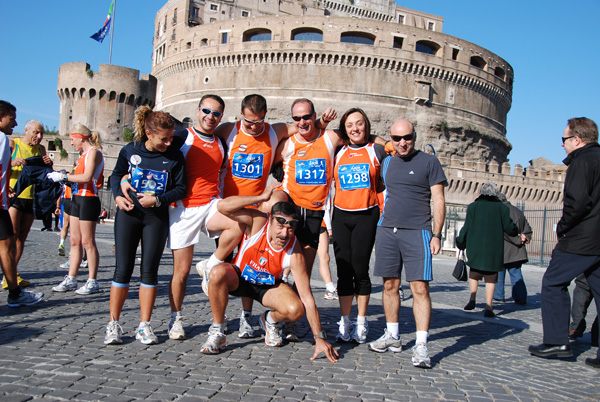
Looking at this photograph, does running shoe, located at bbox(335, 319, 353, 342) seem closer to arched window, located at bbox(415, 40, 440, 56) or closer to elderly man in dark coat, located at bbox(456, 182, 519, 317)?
elderly man in dark coat, located at bbox(456, 182, 519, 317)

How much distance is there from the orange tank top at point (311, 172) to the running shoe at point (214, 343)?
3.99 ft

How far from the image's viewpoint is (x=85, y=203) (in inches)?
197

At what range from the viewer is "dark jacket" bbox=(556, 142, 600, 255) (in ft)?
12.0

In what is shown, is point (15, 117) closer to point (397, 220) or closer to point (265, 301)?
point (265, 301)

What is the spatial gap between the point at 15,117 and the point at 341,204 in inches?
119

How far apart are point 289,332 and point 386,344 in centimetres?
75

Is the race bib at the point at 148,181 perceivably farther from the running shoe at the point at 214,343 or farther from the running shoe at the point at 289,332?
the running shoe at the point at 289,332

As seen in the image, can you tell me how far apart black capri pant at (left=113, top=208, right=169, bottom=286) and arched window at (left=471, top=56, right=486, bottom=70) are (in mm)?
43308

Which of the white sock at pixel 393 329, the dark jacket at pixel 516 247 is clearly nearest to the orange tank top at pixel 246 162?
the white sock at pixel 393 329

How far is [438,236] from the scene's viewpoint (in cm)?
360

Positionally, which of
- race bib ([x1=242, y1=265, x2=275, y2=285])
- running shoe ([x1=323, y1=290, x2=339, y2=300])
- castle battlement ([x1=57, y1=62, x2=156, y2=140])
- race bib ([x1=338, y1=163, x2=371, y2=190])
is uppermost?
castle battlement ([x1=57, y1=62, x2=156, y2=140])

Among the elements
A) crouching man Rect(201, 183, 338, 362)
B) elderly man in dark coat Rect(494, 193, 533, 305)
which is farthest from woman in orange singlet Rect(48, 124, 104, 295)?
elderly man in dark coat Rect(494, 193, 533, 305)

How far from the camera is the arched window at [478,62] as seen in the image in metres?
42.2

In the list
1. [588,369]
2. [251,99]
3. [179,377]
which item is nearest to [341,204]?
[251,99]
